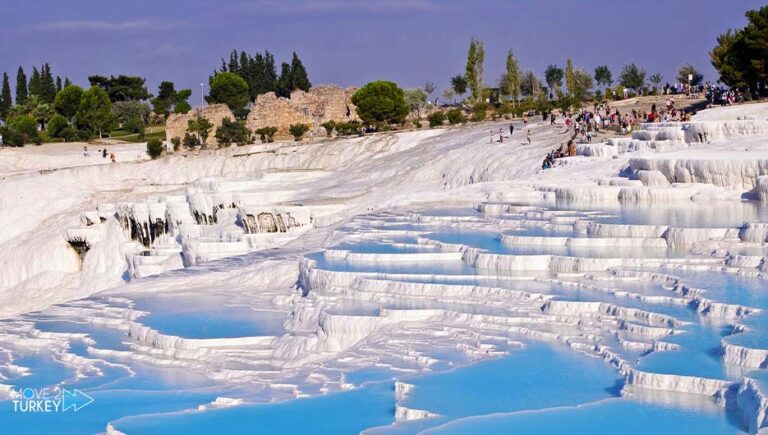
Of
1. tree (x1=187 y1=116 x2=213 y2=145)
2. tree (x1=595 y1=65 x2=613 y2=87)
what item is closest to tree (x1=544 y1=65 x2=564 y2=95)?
tree (x1=595 y1=65 x2=613 y2=87)

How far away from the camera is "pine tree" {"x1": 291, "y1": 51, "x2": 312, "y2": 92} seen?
2071 inches

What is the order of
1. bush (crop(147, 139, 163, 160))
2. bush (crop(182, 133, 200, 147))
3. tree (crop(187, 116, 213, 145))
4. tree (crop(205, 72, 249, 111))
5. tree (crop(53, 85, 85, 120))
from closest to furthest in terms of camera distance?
1. bush (crop(147, 139, 163, 160))
2. bush (crop(182, 133, 200, 147))
3. tree (crop(187, 116, 213, 145))
4. tree (crop(53, 85, 85, 120))
5. tree (crop(205, 72, 249, 111))

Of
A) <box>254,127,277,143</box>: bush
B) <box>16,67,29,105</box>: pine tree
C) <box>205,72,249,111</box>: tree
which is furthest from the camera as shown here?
<box>16,67,29,105</box>: pine tree

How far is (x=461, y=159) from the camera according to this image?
24125mm

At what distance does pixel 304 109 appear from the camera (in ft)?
128

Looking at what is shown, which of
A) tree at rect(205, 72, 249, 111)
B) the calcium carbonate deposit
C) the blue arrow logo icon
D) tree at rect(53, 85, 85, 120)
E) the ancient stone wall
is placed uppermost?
tree at rect(205, 72, 249, 111)

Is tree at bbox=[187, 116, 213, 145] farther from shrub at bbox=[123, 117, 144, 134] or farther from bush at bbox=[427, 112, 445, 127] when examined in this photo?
shrub at bbox=[123, 117, 144, 134]

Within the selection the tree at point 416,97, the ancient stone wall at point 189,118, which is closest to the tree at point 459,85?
the tree at point 416,97

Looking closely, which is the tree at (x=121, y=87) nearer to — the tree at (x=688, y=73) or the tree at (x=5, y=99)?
the tree at (x=5, y=99)

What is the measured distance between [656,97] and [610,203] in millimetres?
17091

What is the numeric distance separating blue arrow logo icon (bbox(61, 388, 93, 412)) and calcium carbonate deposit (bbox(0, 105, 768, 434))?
132 millimetres

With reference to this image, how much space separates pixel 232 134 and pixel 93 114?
368 inches

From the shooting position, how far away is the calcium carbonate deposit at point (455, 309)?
8.38 metres

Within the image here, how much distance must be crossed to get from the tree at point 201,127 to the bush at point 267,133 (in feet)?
5.61
